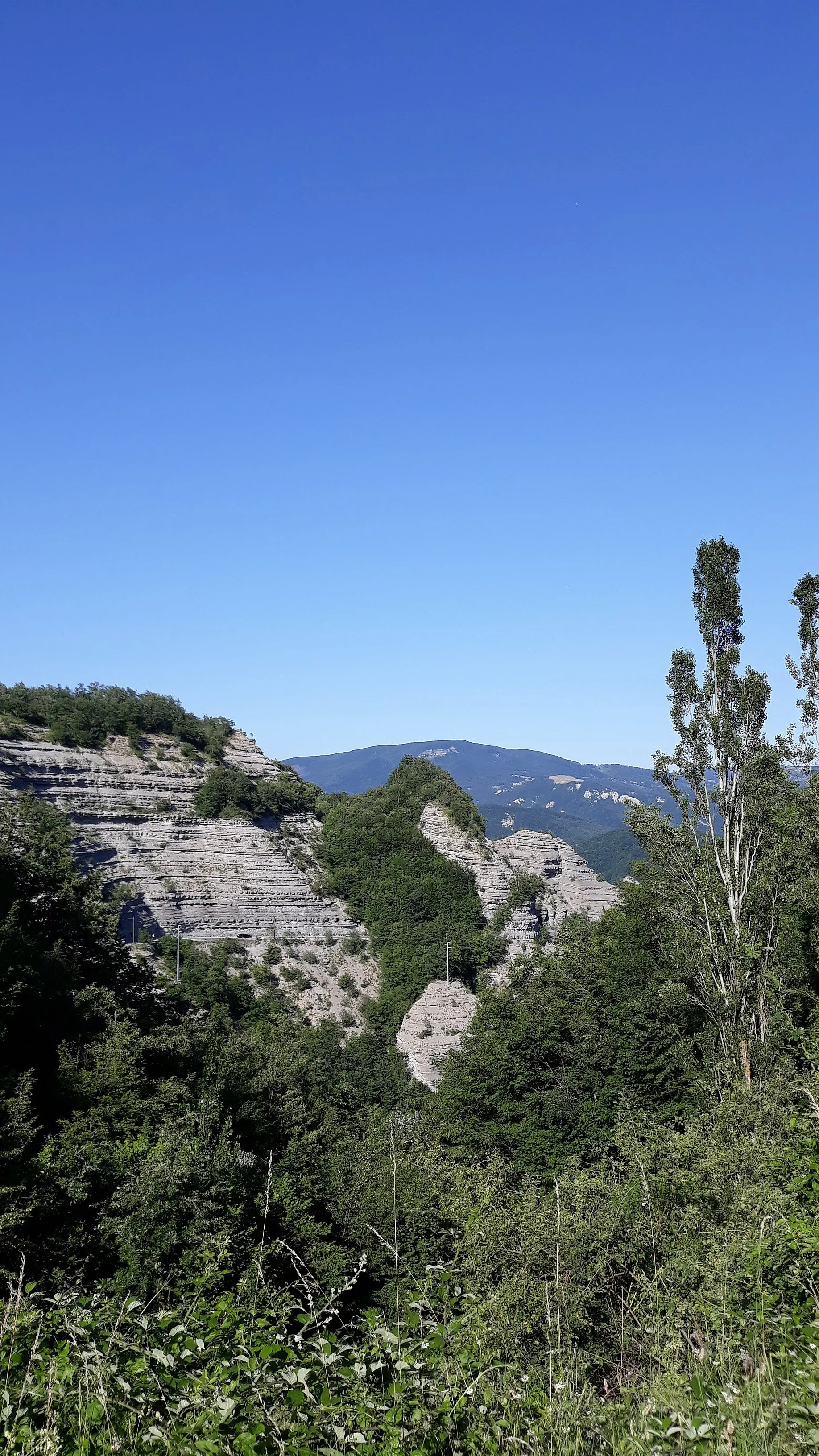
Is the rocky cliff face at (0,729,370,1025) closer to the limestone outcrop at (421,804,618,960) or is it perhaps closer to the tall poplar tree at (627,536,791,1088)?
the limestone outcrop at (421,804,618,960)

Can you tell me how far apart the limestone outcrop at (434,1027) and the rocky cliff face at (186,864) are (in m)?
4.93

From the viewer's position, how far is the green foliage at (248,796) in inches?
2351

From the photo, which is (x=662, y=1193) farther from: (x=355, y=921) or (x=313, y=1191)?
(x=355, y=921)

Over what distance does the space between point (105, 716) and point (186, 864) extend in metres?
12.7

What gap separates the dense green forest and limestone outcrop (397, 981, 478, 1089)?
234 inches

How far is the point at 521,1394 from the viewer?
3773 mm

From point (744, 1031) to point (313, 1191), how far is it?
11091 mm

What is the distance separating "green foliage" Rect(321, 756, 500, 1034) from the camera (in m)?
55.0

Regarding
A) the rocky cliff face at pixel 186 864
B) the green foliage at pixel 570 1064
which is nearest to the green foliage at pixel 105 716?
the rocky cliff face at pixel 186 864

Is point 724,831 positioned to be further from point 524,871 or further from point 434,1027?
point 524,871

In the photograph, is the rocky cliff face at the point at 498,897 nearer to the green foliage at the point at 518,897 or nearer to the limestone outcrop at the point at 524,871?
the limestone outcrop at the point at 524,871

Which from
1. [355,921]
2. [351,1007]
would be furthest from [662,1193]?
[355,921]

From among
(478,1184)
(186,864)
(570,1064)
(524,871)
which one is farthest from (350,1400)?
(524,871)

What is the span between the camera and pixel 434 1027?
4869cm
